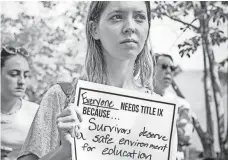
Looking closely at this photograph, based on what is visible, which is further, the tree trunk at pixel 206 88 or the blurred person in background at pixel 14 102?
the tree trunk at pixel 206 88

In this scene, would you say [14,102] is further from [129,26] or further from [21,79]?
[129,26]

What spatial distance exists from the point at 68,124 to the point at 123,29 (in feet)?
1.28

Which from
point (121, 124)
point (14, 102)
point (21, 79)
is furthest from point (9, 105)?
point (121, 124)

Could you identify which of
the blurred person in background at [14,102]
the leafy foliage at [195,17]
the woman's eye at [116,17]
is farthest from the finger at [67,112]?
the leafy foliage at [195,17]

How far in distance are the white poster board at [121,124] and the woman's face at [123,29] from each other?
0.13m

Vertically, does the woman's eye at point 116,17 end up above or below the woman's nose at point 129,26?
above

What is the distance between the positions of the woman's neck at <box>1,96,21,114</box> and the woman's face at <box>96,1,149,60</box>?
2.54ft

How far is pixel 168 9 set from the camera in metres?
2.03

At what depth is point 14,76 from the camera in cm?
191

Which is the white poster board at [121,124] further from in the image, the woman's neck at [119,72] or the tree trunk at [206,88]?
the tree trunk at [206,88]

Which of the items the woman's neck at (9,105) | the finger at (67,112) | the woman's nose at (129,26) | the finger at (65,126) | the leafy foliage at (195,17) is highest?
the leafy foliage at (195,17)

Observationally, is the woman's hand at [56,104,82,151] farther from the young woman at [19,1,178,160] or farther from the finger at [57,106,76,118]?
the young woman at [19,1,178,160]

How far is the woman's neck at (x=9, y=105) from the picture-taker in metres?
1.89

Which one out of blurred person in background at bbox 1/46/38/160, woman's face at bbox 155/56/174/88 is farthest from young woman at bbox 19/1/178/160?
blurred person in background at bbox 1/46/38/160
